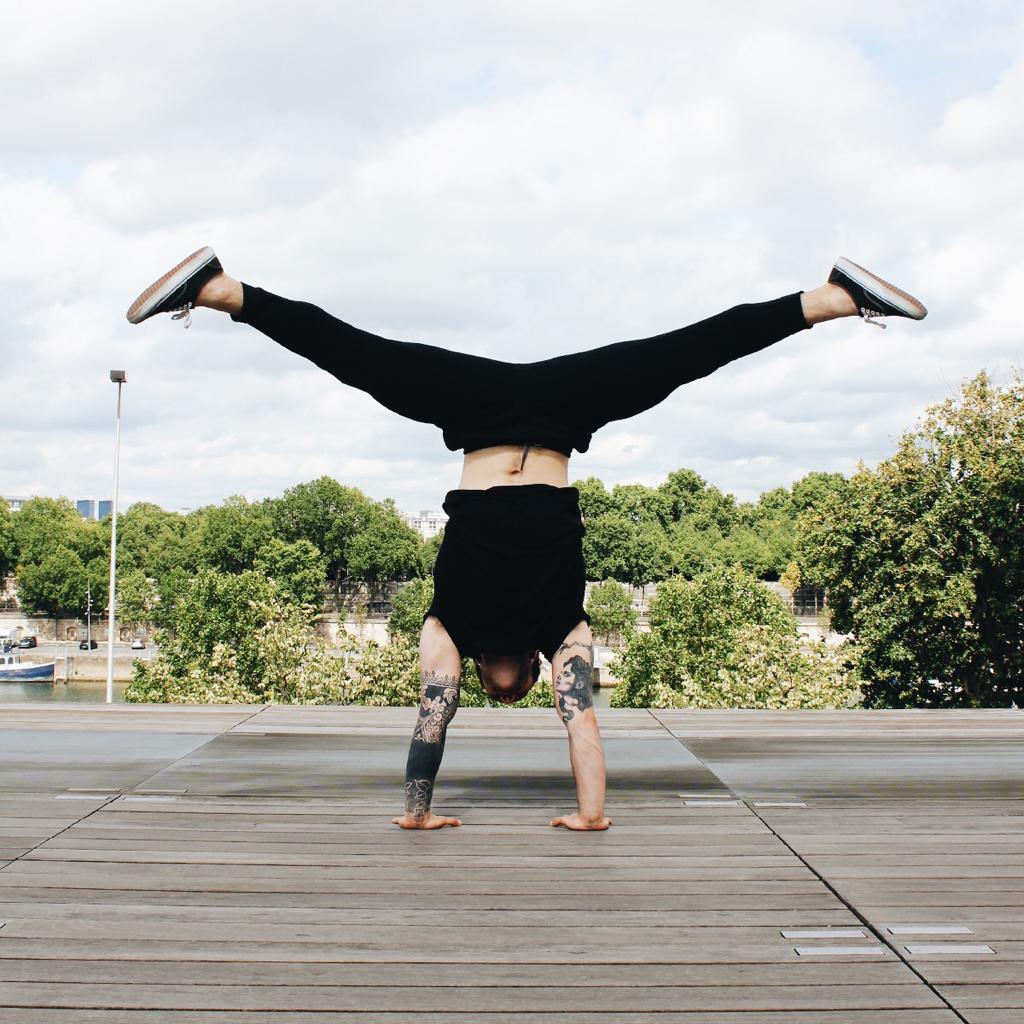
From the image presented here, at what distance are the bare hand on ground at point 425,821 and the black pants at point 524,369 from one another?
1.47 metres

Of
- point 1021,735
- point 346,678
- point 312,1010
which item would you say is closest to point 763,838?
point 312,1010

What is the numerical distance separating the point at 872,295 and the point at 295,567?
63.1 m

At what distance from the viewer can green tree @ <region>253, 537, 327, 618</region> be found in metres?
63.4

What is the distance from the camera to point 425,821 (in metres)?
4.36

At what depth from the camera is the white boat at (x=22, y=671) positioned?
66000mm

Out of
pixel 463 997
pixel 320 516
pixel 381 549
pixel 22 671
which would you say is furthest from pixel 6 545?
pixel 463 997

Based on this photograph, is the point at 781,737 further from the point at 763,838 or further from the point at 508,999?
the point at 508,999

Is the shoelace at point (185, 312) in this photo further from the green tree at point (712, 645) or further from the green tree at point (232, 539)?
the green tree at point (232, 539)

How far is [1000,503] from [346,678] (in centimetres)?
1377

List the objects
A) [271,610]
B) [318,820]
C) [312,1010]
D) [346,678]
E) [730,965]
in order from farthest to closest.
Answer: [271,610] → [346,678] → [318,820] → [730,965] → [312,1010]

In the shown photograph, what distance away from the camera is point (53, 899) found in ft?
11.0

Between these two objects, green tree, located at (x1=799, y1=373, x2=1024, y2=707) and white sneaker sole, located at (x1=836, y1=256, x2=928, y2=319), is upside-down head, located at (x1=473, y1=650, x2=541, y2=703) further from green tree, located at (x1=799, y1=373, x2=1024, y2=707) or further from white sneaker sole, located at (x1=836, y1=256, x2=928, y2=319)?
green tree, located at (x1=799, y1=373, x2=1024, y2=707)

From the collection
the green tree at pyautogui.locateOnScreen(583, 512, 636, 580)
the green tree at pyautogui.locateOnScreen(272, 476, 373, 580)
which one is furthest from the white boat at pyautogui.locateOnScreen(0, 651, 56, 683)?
the green tree at pyautogui.locateOnScreen(583, 512, 636, 580)

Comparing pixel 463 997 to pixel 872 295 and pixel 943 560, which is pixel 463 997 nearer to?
pixel 872 295
